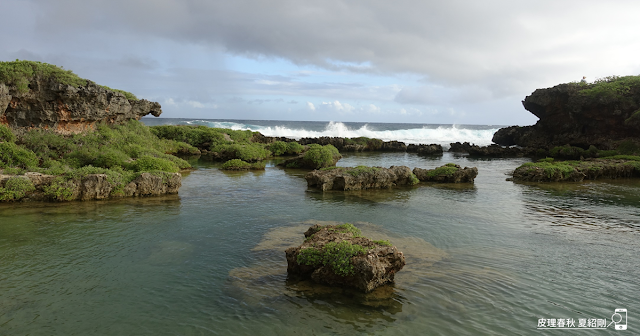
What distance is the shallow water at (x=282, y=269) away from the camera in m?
6.97

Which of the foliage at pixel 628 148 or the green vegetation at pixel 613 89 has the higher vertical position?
the green vegetation at pixel 613 89

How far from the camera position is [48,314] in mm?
7012

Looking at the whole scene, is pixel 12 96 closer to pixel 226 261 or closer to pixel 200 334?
pixel 226 261

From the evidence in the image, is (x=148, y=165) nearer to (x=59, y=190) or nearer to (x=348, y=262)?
(x=59, y=190)

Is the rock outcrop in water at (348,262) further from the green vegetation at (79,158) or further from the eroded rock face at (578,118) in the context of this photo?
the eroded rock face at (578,118)

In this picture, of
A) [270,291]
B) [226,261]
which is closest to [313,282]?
[270,291]

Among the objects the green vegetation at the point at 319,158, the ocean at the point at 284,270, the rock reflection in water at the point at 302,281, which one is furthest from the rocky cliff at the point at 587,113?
the rock reflection in water at the point at 302,281

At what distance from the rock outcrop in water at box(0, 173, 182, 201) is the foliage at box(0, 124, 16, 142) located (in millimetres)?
4088

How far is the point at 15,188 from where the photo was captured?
14.7 m

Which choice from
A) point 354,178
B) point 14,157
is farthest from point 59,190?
point 354,178

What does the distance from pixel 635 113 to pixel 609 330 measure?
1731 inches

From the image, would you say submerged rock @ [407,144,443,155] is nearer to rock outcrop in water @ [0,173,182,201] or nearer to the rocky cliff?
the rocky cliff

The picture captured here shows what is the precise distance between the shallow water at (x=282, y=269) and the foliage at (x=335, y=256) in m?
0.57

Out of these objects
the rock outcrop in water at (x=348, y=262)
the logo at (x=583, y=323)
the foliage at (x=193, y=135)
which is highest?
the foliage at (x=193, y=135)
